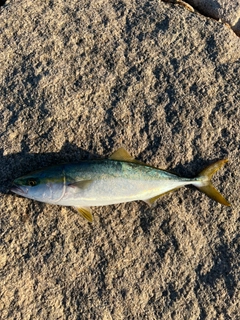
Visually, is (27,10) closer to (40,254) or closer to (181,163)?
(181,163)

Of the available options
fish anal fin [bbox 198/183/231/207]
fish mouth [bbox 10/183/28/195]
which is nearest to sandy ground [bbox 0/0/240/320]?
fish anal fin [bbox 198/183/231/207]

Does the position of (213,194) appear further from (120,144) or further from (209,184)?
(120,144)

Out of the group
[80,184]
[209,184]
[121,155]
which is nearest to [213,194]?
[209,184]

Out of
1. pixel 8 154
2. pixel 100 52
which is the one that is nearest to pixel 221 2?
pixel 100 52

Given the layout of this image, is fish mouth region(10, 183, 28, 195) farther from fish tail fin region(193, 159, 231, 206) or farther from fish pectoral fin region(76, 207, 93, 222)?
fish tail fin region(193, 159, 231, 206)

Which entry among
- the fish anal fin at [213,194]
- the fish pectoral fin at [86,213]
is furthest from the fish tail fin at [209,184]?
the fish pectoral fin at [86,213]

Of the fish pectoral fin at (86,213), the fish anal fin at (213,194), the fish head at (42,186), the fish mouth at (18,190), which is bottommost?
the fish mouth at (18,190)

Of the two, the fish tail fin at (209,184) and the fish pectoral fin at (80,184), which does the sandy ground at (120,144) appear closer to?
the fish tail fin at (209,184)
